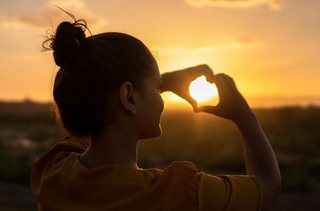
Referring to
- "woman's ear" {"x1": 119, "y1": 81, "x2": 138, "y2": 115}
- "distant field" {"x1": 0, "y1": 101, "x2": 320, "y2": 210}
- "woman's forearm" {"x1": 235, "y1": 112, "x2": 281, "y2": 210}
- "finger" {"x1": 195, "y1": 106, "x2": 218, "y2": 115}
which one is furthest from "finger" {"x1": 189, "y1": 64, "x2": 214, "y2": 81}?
"distant field" {"x1": 0, "y1": 101, "x2": 320, "y2": 210}

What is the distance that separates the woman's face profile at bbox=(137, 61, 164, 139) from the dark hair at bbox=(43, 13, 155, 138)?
3 cm

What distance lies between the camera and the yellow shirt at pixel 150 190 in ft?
3.69

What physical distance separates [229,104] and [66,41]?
65cm

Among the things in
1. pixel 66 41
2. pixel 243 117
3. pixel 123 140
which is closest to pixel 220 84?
pixel 243 117

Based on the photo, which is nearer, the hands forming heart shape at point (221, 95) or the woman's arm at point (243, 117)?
the woman's arm at point (243, 117)

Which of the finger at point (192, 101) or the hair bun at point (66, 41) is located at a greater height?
the hair bun at point (66, 41)

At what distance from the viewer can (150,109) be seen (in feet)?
4.36

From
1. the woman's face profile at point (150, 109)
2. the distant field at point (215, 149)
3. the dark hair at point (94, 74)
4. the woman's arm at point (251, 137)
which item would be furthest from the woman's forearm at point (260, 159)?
the distant field at point (215, 149)

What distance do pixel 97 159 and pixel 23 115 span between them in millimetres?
49588

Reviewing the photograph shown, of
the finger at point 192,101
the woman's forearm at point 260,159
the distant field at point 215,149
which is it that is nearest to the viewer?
the woman's forearm at point 260,159

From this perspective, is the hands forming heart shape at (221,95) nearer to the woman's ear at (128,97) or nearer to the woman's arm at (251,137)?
the woman's arm at (251,137)

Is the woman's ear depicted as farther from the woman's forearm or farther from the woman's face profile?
the woman's forearm

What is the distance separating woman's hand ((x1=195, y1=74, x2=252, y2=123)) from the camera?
1407mm

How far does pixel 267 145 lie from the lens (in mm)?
1330
